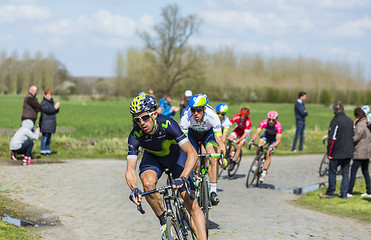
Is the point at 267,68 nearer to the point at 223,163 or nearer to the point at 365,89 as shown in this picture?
the point at 365,89

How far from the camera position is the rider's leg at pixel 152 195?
6.05 m

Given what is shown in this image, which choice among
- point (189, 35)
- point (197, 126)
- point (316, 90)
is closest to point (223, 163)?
point (197, 126)

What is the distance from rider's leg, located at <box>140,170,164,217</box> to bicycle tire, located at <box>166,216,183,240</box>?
37 centimetres

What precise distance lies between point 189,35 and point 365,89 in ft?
126

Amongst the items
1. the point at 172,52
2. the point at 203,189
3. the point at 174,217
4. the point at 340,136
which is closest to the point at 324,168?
the point at 340,136

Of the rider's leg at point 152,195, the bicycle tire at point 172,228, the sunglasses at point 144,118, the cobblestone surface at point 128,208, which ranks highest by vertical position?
the sunglasses at point 144,118

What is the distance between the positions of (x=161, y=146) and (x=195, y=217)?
943 mm

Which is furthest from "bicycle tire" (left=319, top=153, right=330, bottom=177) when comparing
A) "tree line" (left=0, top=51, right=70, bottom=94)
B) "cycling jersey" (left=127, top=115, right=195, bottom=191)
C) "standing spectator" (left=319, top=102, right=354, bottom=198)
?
"tree line" (left=0, top=51, right=70, bottom=94)

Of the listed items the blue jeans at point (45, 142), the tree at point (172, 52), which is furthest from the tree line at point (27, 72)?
the blue jeans at point (45, 142)

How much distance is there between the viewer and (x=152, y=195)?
602 cm

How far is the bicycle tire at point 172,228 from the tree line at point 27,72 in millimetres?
118357

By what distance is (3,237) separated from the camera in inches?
281

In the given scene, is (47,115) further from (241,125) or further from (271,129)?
(271,129)

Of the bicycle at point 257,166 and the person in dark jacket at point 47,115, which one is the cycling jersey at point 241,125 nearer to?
the bicycle at point 257,166
